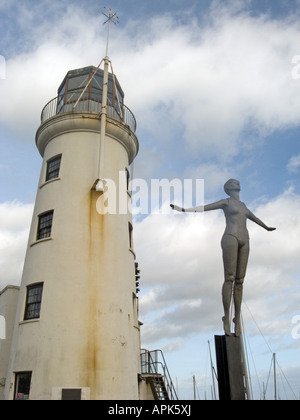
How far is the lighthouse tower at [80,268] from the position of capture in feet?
58.1

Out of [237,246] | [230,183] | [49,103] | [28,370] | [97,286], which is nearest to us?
[237,246]

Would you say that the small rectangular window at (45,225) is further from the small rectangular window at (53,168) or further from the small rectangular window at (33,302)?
the small rectangular window at (33,302)

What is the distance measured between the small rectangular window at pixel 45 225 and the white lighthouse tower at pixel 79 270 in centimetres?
6

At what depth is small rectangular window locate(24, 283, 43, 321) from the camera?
63.1ft

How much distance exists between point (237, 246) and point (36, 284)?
12.3 meters

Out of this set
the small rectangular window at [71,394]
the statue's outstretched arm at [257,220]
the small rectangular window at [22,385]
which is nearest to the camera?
the statue's outstretched arm at [257,220]

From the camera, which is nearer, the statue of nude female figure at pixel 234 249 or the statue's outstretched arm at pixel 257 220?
the statue of nude female figure at pixel 234 249

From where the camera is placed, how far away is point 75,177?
71.7 feet

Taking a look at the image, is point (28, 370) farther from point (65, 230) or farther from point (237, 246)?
point (237, 246)

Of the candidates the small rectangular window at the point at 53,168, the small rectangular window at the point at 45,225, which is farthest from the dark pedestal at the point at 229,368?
the small rectangular window at the point at 53,168

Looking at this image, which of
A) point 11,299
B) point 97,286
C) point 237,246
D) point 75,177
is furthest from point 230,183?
point 11,299

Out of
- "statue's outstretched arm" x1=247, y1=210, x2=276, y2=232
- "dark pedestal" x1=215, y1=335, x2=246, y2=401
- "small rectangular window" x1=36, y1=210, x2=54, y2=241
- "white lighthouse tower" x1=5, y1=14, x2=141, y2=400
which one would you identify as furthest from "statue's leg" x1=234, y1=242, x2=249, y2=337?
"small rectangular window" x1=36, y1=210, x2=54, y2=241

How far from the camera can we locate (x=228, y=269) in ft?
35.3

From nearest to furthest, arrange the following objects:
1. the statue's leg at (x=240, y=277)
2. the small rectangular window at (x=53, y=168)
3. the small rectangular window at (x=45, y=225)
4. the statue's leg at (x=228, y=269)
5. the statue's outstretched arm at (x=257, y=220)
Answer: the statue's leg at (x=228, y=269) < the statue's leg at (x=240, y=277) < the statue's outstretched arm at (x=257, y=220) < the small rectangular window at (x=45, y=225) < the small rectangular window at (x=53, y=168)
